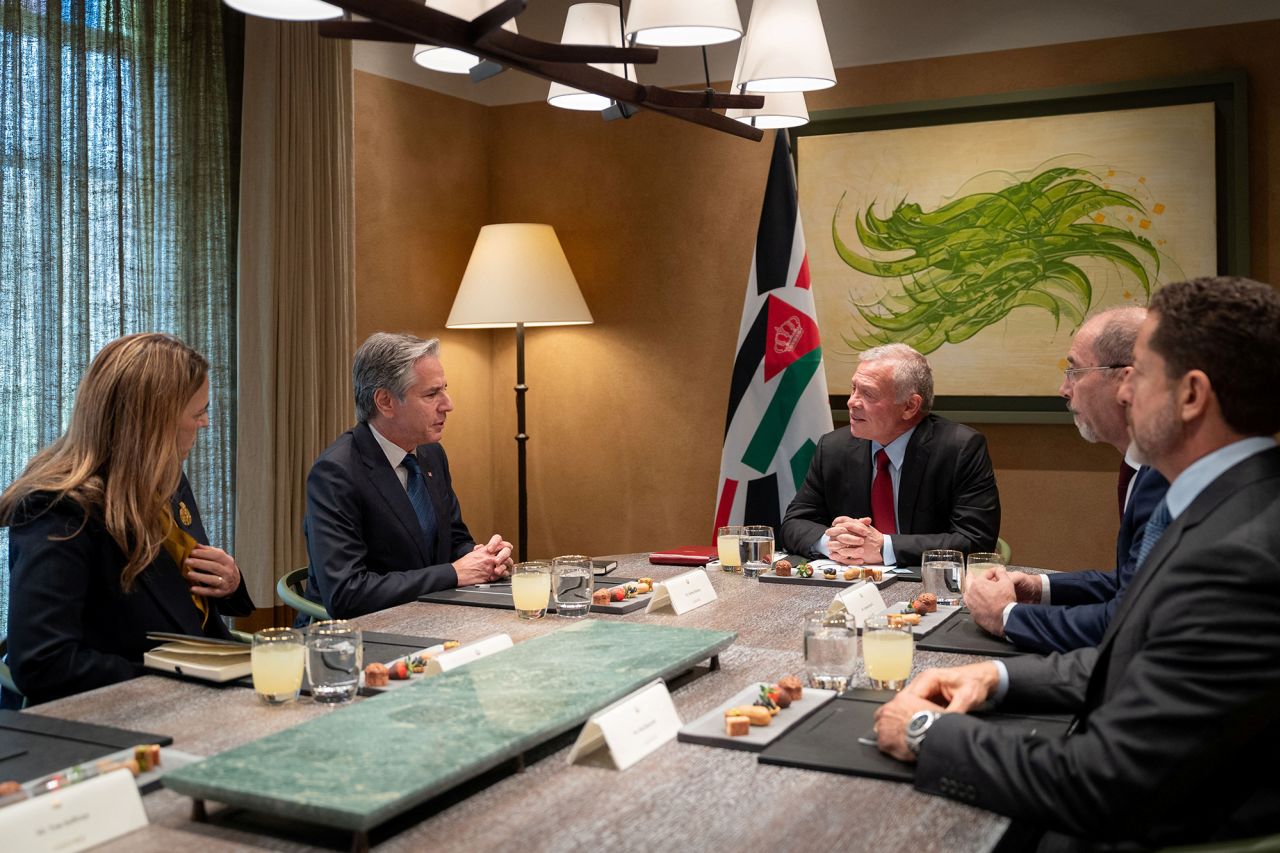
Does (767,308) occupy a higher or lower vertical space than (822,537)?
higher

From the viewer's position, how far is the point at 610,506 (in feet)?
19.8

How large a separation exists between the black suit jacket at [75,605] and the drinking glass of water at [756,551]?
4.71 ft

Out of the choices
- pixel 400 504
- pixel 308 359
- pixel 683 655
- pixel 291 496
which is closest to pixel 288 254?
pixel 308 359

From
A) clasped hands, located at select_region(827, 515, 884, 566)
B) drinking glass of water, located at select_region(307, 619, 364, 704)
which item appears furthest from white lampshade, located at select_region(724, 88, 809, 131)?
drinking glass of water, located at select_region(307, 619, 364, 704)

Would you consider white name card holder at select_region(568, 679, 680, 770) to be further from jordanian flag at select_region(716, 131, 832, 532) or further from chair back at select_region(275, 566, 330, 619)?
jordanian flag at select_region(716, 131, 832, 532)

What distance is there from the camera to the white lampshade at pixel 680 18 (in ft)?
8.89

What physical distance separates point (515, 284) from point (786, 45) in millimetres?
2576

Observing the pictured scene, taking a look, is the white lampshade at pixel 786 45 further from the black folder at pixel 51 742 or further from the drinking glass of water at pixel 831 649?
the black folder at pixel 51 742

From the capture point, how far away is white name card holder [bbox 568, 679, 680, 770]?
67.5 inches

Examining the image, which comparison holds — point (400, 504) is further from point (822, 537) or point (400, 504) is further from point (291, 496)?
point (291, 496)

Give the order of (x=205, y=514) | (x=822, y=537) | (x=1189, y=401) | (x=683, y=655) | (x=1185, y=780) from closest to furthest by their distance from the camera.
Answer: (x=1185, y=780) → (x=1189, y=401) → (x=683, y=655) → (x=822, y=537) → (x=205, y=514)

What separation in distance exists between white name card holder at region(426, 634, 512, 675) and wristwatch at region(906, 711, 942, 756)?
78 cm

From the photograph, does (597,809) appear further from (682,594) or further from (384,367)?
(384,367)

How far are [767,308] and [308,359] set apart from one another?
76.1 inches
